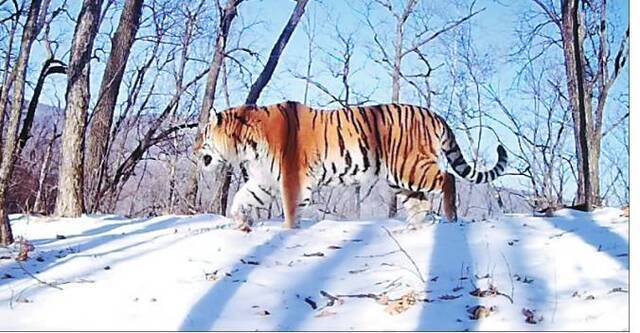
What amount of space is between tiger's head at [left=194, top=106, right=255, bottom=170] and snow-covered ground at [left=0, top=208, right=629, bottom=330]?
1031 millimetres

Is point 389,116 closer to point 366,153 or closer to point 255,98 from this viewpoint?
point 366,153

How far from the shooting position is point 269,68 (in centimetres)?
1398

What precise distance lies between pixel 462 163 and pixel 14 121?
4147 millimetres

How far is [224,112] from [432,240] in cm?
263

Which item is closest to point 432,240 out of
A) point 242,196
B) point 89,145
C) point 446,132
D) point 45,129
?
point 446,132

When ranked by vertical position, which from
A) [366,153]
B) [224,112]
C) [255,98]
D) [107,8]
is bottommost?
[366,153]

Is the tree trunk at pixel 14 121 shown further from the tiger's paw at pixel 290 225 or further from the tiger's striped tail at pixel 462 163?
the tiger's striped tail at pixel 462 163

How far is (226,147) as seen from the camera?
6.80 metres

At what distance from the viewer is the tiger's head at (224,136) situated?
22.1 feet

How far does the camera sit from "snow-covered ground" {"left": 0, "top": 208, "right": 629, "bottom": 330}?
3.54 metres

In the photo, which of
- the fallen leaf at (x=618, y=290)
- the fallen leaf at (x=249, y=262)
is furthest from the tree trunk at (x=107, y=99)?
the fallen leaf at (x=618, y=290)

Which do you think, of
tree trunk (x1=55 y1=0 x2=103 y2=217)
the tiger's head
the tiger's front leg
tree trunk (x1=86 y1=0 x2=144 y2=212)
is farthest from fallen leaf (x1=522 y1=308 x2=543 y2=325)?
tree trunk (x1=86 y1=0 x2=144 y2=212)

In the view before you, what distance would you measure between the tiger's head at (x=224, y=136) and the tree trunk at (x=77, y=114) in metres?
1.72

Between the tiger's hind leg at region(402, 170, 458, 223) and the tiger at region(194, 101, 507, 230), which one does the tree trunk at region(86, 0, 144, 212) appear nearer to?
the tiger at region(194, 101, 507, 230)
